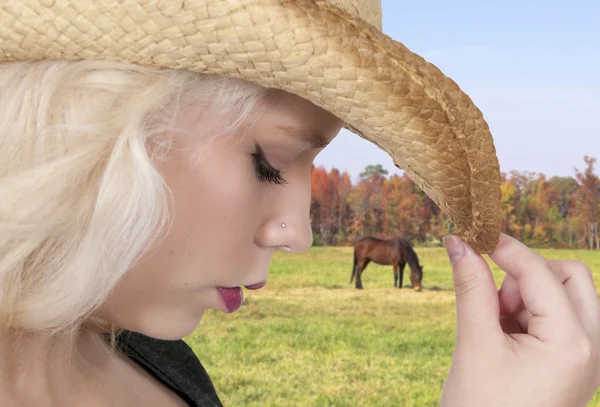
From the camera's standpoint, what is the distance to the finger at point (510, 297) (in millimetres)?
1298

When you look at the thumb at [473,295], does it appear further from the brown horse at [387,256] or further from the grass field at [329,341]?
the brown horse at [387,256]

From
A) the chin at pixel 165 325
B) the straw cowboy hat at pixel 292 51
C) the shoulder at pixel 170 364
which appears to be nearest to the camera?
the straw cowboy hat at pixel 292 51

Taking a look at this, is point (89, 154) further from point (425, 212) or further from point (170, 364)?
point (425, 212)

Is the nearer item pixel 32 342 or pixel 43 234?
pixel 43 234

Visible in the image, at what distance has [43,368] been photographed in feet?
4.06

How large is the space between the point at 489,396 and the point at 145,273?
593 mm

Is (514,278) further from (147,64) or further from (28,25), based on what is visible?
(28,25)

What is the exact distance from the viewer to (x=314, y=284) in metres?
11.0

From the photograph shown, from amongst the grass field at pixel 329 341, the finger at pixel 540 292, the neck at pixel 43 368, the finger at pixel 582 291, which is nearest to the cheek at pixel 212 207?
the neck at pixel 43 368

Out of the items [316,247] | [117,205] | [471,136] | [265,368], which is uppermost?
[471,136]

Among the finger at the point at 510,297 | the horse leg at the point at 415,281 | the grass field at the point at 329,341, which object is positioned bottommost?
the grass field at the point at 329,341

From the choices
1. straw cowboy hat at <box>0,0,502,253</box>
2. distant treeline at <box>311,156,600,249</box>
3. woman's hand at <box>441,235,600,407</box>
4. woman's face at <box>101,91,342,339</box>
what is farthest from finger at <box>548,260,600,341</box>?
distant treeline at <box>311,156,600,249</box>

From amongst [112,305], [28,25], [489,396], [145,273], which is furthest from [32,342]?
[489,396]

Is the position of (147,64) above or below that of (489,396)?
above
